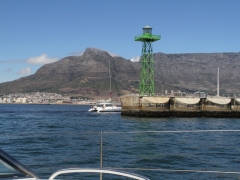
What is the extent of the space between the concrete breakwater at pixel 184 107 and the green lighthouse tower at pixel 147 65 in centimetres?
1076

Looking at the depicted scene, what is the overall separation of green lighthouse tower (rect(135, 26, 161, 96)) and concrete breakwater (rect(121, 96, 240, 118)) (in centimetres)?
1076

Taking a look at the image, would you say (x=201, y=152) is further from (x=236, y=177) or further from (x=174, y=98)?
(x=174, y=98)

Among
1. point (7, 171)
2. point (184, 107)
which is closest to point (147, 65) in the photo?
point (184, 107)

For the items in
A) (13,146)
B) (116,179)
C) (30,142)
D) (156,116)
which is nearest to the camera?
(116,179)

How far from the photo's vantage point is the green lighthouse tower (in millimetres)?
76438

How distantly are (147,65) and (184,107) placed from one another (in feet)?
58.3

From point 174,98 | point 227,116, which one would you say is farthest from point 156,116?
point 227,116

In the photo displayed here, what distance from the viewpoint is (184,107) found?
213 feet

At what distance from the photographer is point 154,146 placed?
2052 cm

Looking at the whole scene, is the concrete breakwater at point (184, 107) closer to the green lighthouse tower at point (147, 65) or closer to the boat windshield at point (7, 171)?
A: the green lighthouse tower at point (147, 65)

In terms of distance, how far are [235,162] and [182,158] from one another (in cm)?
210

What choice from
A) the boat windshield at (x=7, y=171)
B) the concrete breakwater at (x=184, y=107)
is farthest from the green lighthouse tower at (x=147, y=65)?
the boat windshield at (x=7, y=171)

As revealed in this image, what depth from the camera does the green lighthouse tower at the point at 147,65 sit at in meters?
76.4

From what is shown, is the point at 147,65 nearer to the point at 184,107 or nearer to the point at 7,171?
the point at 184,107
